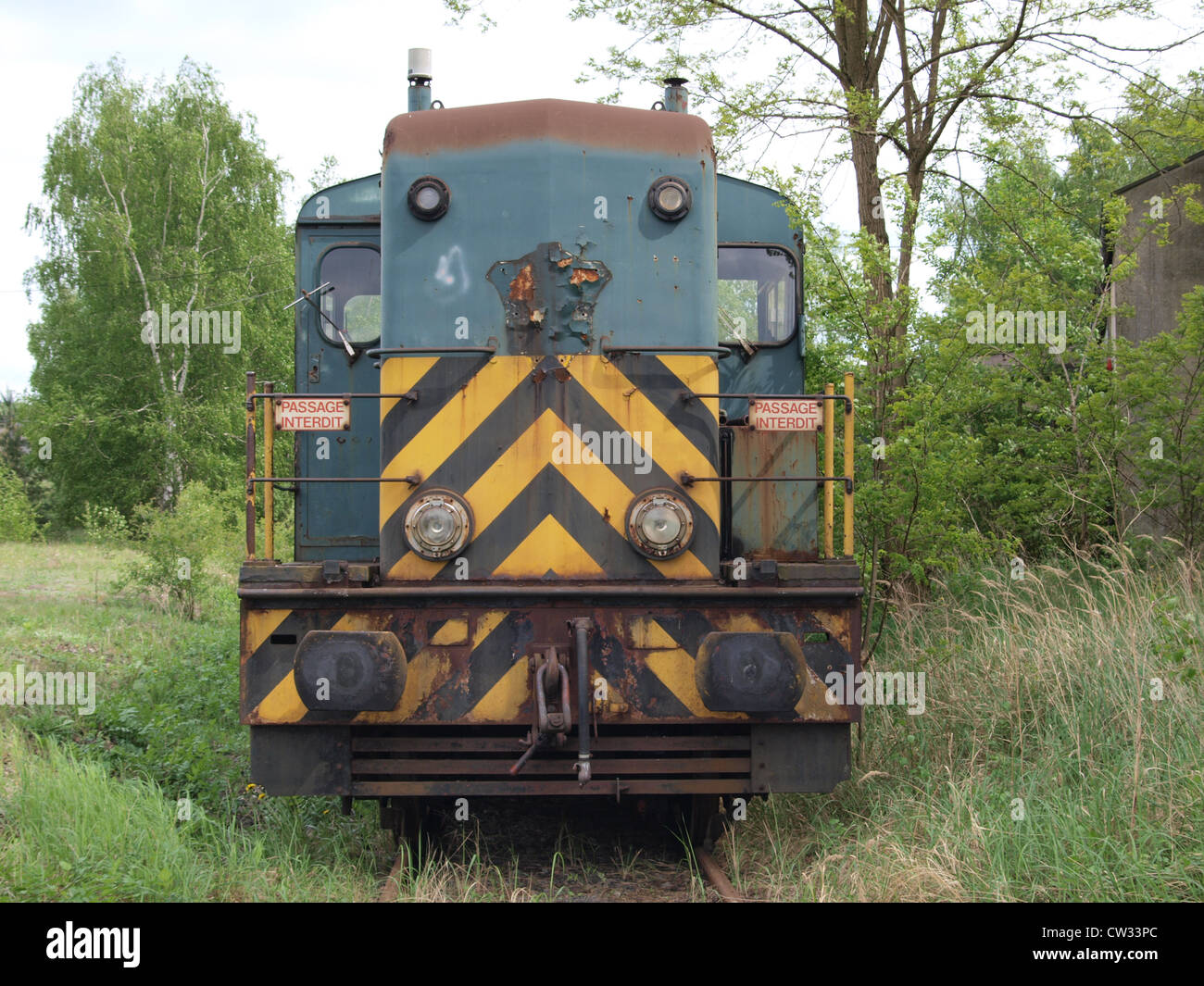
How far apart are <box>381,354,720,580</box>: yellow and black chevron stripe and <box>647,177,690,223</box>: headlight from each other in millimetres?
707

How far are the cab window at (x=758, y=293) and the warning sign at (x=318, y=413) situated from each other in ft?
7.55

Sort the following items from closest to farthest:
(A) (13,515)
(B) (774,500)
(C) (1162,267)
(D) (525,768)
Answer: (D) (525,768), (B) (774,500), (C) (1162,267), (A) (13,515)

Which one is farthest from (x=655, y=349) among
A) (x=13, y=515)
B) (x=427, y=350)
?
(x=13, y=515)

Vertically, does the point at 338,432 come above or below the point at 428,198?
below

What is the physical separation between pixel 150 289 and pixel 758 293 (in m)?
23.0

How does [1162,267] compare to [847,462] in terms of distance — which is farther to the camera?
[1162,267]

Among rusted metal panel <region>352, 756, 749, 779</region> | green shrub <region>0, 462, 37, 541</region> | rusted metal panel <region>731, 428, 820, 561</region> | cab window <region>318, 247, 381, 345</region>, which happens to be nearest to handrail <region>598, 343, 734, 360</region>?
rusted metal panel <region>731, 428, 820, 561</region>

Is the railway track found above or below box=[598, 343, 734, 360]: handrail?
below

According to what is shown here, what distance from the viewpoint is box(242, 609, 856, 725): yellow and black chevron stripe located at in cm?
434

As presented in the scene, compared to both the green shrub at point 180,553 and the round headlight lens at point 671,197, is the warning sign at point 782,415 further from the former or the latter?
the green shrub at point 180,553

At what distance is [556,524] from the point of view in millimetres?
4582

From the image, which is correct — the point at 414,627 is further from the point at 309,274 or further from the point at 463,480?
the point at 309,274

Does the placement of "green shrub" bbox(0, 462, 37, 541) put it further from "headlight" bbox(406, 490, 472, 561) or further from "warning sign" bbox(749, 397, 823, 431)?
"warning sign" bbox(749, 397, 823, 431)

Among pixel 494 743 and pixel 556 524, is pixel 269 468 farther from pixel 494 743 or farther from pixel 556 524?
pixel 494 743
